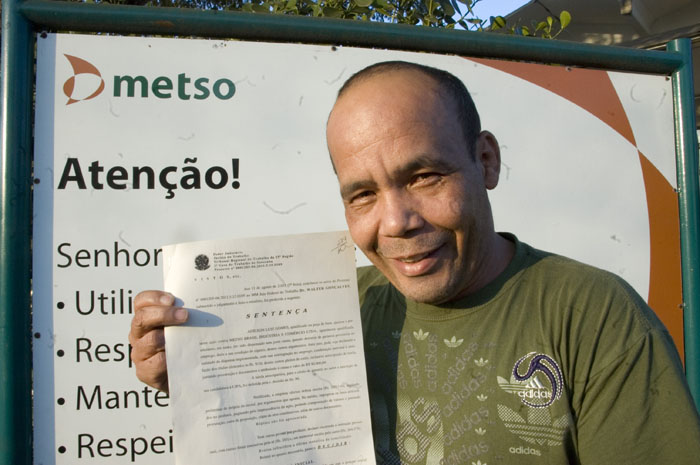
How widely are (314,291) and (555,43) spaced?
154cm

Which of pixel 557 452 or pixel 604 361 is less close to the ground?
pixel 604 361

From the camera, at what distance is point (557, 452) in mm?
1166

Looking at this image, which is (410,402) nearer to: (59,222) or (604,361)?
(604,361)

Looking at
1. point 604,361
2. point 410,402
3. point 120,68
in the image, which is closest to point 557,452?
point 604,361

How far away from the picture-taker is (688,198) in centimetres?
229

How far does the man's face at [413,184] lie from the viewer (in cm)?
129

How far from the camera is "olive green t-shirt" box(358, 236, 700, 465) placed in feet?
3.59

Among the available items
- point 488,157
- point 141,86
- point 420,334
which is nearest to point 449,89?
point 488,157

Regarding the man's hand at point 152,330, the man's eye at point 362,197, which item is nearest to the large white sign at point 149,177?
the man's hand at point 152,330

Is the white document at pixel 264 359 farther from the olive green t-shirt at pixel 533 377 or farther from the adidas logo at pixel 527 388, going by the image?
the adidas logo at pixel 527 388

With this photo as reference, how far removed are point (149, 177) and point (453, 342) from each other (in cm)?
116

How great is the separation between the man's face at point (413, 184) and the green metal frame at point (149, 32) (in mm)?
736

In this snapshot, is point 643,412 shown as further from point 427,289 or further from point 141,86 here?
point 141,86

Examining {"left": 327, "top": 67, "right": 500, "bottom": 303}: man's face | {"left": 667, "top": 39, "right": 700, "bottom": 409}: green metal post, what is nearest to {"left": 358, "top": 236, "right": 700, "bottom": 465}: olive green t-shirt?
{"left": 327, "top": 67, "right": 500, "bottom": 303}: man's face
